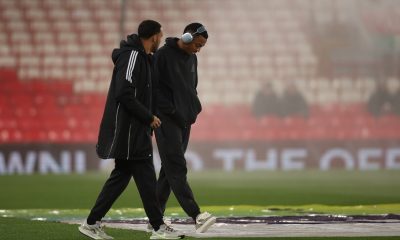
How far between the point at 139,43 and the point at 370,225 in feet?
8.43

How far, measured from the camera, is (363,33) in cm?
2536

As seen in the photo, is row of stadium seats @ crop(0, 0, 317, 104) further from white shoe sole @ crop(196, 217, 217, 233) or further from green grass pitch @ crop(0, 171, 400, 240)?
white shoe sole @ crop(196, 217, 217, 233)

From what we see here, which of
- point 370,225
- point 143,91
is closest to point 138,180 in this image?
point 143,91

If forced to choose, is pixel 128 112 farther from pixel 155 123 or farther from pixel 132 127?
pixel 155 123

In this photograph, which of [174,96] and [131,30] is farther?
[131,30]

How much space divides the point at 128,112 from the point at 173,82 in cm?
69

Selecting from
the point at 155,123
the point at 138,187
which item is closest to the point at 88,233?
the point at 138,187

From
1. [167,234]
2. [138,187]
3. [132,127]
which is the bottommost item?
[167,234]

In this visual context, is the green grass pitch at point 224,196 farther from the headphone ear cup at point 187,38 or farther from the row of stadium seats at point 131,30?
the row of stadium seats at point 131,30

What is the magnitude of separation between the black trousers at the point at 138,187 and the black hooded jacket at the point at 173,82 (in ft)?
1.92

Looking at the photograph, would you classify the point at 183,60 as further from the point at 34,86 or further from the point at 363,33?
the point at 363,33

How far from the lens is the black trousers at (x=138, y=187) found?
302 inches

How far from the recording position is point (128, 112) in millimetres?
7574

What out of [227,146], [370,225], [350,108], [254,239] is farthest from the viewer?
[350,108]
